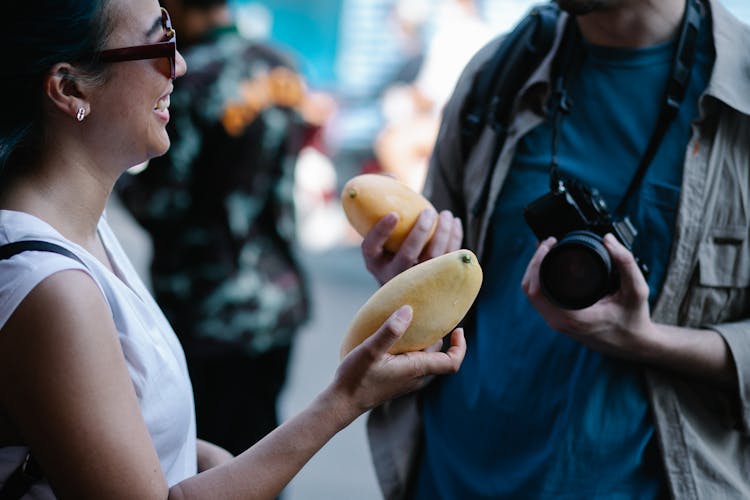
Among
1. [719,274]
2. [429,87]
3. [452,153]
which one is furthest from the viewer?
[429,87]

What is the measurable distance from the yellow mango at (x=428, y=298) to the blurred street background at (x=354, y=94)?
428 centimetres

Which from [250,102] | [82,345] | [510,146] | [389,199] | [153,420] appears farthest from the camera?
[250,102]

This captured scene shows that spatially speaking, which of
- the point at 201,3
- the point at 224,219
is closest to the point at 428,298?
the point at 224,219

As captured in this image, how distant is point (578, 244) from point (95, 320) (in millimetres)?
891

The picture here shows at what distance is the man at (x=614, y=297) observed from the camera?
5.53ft

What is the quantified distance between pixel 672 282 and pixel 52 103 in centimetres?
124

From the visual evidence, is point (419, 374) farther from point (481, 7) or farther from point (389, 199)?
point (481, 7)

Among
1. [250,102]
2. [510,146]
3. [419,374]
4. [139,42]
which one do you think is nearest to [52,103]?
[139,42]

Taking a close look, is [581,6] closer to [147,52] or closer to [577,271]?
[577,271]

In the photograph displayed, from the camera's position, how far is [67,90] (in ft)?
4.62

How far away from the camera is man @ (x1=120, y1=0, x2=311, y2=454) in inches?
120

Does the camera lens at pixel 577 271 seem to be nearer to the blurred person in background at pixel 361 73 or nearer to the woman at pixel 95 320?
the woman at pixel 95 320

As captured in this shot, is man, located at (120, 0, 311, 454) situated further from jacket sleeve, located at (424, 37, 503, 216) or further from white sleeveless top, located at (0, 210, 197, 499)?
white sleeveless top, located at (0, 210, 197, 499)

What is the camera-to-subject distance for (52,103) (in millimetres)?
1409
